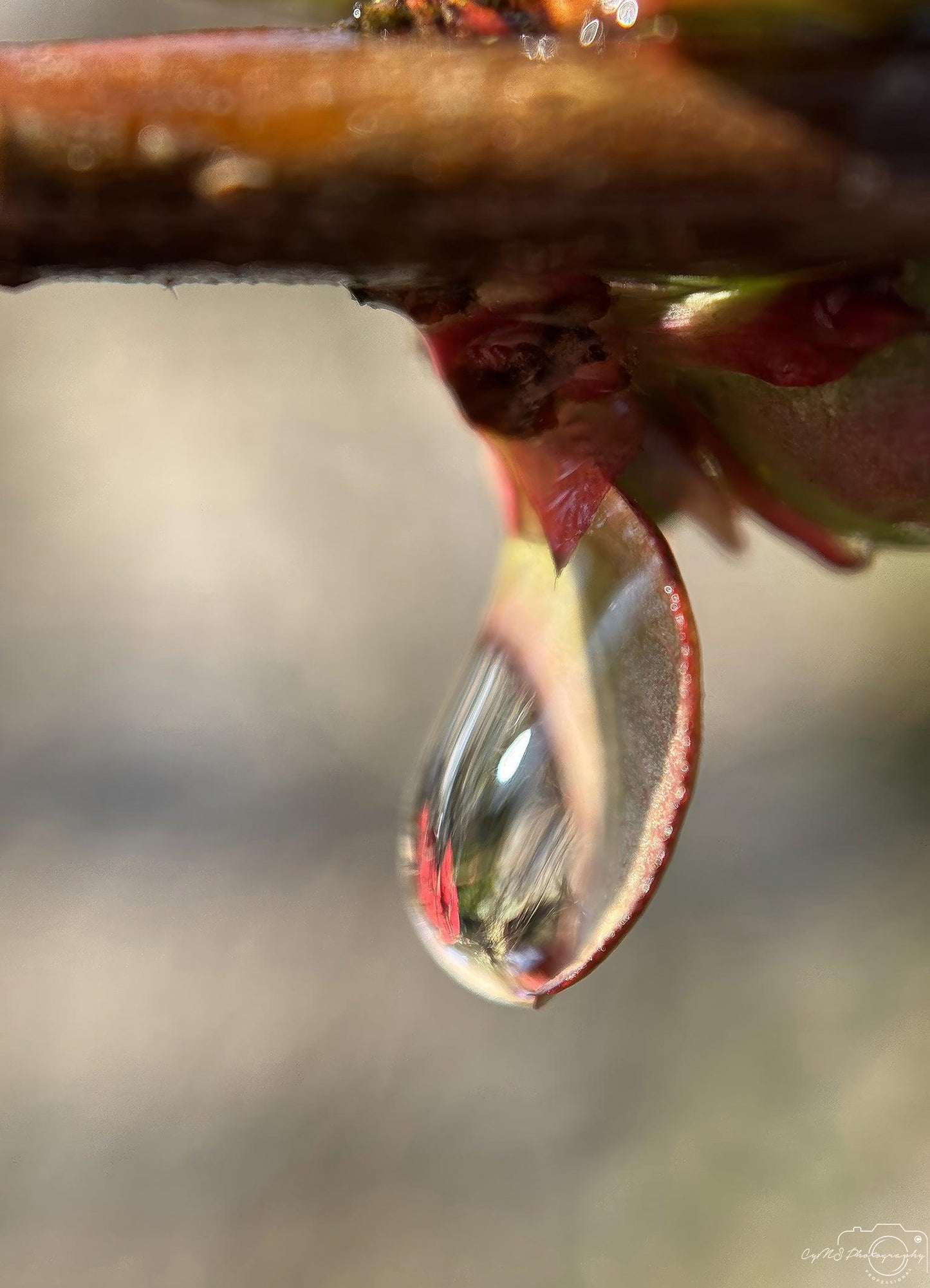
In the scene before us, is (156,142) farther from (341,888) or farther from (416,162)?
(341,888)

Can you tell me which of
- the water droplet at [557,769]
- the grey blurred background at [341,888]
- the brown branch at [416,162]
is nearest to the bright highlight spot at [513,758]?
the water droplet at [557,769]

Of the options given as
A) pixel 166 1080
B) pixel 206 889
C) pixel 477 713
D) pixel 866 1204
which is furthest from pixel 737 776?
pixel 477 713

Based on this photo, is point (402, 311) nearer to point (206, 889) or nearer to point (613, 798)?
point (613, 798)

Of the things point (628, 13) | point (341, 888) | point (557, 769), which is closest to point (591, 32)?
point (628, 13)

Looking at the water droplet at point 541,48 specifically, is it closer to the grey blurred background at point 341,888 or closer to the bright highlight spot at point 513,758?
the bright highlight spot at point 513,758

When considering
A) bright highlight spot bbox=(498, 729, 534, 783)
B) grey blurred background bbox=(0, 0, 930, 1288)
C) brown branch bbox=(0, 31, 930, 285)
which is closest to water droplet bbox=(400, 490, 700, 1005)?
bright highlight spot bbox=(498, 729, 534, 783)

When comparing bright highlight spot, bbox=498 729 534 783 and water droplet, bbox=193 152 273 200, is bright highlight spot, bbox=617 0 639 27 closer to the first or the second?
water droplet, bbox=193 152 273 200

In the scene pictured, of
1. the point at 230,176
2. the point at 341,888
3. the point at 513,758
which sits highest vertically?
the point at 230,176
